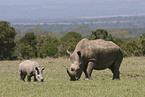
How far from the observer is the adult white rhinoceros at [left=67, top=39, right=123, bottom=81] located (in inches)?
526

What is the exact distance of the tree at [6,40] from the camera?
41.9 meters

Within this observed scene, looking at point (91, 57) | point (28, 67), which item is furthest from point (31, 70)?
point (91, 57)

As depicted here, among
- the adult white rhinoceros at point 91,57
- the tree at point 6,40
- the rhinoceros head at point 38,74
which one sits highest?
the adult white rhinoceros at point 91,57

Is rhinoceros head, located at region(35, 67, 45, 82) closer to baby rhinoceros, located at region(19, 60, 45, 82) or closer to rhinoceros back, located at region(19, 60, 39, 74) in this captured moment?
baby rhinoceros, located at region(19, 60, 45, 82)

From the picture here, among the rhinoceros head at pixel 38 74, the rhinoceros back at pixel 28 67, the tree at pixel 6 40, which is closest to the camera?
the rhinoceros head at pixel 38 74

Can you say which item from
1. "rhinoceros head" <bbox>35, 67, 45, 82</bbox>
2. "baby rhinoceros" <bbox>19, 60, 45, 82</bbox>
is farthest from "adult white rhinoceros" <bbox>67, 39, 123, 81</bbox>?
"baby rhinoceros" <bbox>19, 60, 45, 82</bbox>

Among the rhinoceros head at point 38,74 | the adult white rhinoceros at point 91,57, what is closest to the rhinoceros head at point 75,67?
the adult white rhinoceros at point 91,57

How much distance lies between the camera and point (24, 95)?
9.80 m

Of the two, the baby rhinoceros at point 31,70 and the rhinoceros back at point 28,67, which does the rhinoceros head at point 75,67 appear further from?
the rhinoceros back at point 28,67

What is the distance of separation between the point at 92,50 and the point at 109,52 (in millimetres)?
1312

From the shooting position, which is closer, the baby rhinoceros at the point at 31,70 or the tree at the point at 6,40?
the baby rhinoceros at the point at 31,70

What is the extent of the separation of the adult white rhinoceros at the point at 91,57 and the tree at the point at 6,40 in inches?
1182

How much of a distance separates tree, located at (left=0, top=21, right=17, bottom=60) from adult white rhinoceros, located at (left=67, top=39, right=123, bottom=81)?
3002 centimetres

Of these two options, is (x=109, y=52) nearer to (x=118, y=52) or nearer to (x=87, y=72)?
(x=118, y=52)
